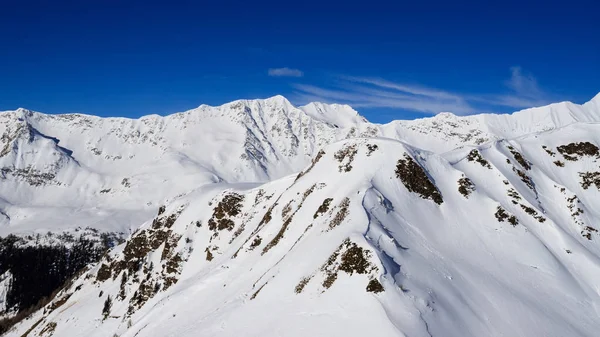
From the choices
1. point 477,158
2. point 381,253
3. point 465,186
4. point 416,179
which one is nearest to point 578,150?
point 477,158

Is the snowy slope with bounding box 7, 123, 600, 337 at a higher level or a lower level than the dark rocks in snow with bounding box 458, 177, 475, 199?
lower

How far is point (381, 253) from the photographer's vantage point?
2930cm

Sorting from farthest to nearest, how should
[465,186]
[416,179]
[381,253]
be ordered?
[465,186], [416,179], [381,253]

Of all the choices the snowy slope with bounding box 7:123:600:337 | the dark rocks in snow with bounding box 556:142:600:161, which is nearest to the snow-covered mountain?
the snowy slope with bounding box 7:123:600:337

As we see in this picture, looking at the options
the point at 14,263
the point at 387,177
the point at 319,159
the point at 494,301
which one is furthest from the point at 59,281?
the point at 494,301

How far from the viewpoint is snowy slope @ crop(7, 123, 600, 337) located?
26625 mm

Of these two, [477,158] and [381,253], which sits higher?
[477,158]

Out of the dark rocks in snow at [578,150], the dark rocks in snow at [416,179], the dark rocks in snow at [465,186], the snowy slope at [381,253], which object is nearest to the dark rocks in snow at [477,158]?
the snowy slope at [381,253]

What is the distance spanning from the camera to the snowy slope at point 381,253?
26.6m

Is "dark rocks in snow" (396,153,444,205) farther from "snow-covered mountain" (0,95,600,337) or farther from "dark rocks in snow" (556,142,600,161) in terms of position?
"dark rocks in snow" (556,142,600,161)

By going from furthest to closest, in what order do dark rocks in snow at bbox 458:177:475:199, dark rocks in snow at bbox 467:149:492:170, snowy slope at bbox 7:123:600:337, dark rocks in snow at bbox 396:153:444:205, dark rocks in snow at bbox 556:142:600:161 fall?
dark rocks in snow at bbox 556:142:600:161 → dark rocks in snow at bbox 467:149:492:170 → dark rocks in snow at bbox 458:177:475:199 → dark rocks in snow at bbox 396:153:444:205 → snowy slope at bbox 7:123:600:337

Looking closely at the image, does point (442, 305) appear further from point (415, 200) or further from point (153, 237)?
point (153, 237)

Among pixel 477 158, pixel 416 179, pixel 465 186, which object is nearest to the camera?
pixel 416 179

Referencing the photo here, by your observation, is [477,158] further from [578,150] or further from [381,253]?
[381,253]
